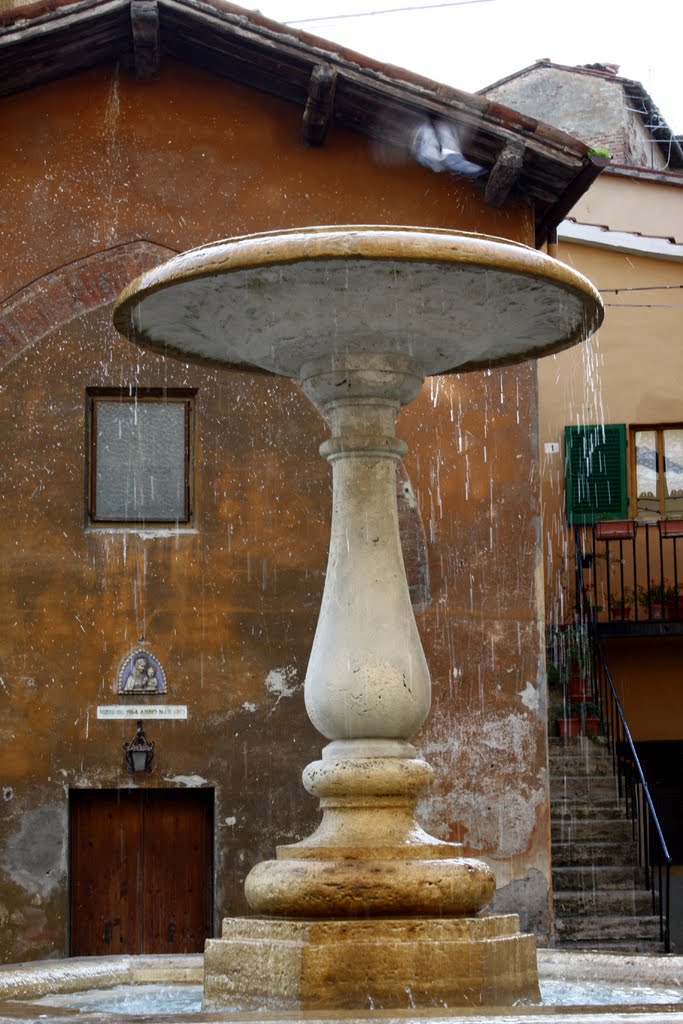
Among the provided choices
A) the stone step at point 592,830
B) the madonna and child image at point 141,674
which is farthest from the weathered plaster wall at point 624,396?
the madonna and child image at point 141,674

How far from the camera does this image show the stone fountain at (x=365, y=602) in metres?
5.67

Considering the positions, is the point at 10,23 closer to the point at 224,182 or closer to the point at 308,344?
the point at 224,182

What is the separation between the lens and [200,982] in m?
6.98

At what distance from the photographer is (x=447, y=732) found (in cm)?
1242

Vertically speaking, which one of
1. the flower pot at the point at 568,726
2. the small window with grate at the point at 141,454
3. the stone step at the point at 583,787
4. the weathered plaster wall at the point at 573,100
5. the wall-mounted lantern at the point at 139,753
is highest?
the weathered plaster wall at the point at 573,100

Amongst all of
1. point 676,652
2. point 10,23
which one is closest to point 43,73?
point 10,23

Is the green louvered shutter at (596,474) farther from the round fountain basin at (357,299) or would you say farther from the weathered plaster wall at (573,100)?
the round fountain basin at (357,299)

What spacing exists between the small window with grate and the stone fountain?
5.75 metres

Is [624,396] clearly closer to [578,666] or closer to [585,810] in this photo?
[578,666]

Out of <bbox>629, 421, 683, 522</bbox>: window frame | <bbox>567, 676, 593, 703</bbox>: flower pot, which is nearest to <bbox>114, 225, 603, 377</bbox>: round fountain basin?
<bbox>567, 676, 593, 703</bbox>: flower pot

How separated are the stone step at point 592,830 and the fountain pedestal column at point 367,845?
25.3 ft

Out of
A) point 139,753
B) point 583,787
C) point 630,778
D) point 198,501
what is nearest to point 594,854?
point 630,778

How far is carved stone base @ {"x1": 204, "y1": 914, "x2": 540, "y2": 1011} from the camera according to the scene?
554 centimetres

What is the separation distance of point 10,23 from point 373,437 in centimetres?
729
